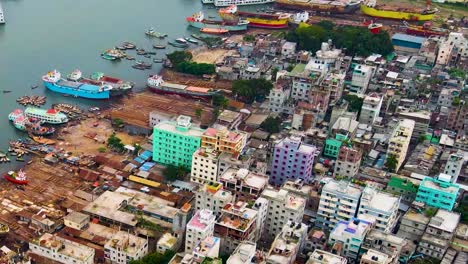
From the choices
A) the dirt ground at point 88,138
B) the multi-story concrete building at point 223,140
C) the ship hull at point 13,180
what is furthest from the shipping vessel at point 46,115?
the multi-story concrete building at point 223,140

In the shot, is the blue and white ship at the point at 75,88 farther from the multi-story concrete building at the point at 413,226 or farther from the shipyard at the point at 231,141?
the multi-story concrete building at the point at 413,226

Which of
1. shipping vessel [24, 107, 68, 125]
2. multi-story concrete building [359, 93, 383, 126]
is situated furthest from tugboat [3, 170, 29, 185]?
multi-story concrete building [359, 93, 383, 126]

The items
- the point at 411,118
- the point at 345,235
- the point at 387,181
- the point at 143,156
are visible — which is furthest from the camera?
the point at 411,118

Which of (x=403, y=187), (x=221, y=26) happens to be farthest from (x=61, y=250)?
(x=221, y=26)

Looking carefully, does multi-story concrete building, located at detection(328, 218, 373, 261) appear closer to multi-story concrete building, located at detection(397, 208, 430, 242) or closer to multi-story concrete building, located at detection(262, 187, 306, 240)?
multi-story concrete building, located at detection(262, 187, 306, 240)

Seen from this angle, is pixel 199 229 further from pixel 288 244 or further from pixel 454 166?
pixel 454 166

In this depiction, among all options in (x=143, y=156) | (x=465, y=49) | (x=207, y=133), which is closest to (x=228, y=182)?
(x=207, y=133)

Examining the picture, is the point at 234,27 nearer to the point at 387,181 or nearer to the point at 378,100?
the point at 378,100
